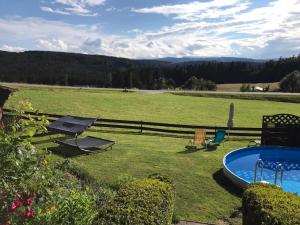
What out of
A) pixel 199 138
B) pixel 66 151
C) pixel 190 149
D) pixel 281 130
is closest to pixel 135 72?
pixel 281 130

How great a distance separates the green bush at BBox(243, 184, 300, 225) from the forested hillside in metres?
79.3

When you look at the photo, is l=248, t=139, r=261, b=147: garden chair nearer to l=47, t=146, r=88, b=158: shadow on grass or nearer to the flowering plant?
l=47, t=146, r=88, b=158: shadow on grass

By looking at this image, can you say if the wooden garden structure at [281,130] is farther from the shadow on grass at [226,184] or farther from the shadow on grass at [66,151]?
the shadow on grass at [66,151]

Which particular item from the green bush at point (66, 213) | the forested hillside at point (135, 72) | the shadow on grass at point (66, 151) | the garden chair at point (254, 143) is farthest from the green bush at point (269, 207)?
the forested hillside at point (135, 72)

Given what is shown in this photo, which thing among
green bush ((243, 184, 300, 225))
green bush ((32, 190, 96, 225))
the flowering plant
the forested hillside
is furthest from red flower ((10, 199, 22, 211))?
the forested hillside

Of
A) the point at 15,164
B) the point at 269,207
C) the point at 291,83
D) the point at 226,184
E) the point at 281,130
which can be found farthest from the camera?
the point at 291,83

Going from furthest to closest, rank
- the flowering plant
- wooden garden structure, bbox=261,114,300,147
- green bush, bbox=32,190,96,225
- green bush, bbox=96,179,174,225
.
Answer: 1. wooden garden structure, bbox=261,114,300,147
2. green bush, bbox=96,179,174,225
3. green bush, bbox=32,190,96,225
4. the flowering plant

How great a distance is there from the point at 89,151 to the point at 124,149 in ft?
6.37

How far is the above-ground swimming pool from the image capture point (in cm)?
1641

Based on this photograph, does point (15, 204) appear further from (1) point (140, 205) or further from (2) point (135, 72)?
(2) point (135, 72)

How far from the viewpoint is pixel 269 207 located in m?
6.53

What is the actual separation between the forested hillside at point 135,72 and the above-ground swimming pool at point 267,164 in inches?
2642

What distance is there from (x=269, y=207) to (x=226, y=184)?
23.4ft

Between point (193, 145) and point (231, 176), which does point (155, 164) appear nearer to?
point (231, 176)
